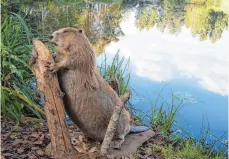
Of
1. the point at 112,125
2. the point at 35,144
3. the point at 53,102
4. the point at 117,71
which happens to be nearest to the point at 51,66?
the point at 53,102

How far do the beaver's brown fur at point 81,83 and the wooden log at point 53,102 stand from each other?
8 centimetres

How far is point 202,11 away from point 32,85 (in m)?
8.16

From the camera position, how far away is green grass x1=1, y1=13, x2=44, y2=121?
3.94 meters

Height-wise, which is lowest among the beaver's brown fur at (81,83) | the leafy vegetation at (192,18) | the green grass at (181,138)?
the green grass at (181,138)

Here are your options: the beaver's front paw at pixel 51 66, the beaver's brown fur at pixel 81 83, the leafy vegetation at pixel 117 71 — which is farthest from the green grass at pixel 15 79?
the leafy vegetation at pixel 117 71

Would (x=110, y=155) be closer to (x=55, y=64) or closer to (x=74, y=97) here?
(x=74, y=97)

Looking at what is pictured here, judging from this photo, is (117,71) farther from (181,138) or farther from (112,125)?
(112,125)

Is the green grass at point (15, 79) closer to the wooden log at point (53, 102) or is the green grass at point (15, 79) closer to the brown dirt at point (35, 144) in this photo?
the brown dirt at point (35, 144)

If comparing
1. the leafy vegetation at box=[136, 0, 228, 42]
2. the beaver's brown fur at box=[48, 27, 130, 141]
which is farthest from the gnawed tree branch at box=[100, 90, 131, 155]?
the leafy vegetation at box=[136, 0, 228, 42]

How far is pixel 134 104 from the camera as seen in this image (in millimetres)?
5355

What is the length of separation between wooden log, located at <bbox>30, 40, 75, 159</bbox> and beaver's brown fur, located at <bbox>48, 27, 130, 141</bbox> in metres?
0.08

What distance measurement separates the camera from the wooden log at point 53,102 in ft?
9.55

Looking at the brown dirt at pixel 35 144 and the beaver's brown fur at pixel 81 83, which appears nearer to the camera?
the beaver's brown fur at pixel 81 83

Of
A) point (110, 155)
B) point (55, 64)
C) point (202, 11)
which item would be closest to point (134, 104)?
point (110, 155)
